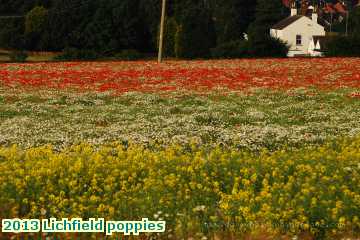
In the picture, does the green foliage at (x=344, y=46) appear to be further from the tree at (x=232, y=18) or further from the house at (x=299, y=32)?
the house at (x=299, y=32)

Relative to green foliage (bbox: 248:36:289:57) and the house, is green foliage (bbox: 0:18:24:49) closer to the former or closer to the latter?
green foliage (bbox: 248:36:289:57)

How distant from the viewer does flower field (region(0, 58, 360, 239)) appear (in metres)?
10.6

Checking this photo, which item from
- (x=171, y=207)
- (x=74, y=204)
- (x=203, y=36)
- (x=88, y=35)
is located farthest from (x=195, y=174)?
(x=88, y=35)

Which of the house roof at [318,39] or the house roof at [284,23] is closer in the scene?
the house roof at [318,39]

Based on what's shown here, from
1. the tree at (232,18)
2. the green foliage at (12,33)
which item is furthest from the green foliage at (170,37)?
the green foliage at (12,33)

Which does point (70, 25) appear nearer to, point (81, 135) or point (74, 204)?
point (81, 135)

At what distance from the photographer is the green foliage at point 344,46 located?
69500mm

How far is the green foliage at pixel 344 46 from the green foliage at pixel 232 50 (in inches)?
402

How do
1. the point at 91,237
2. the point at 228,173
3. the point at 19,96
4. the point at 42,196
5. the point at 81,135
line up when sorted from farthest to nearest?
the point at 19,96
the point at 81,135
the point at 228,173
the point at 42,196
the point at 91,237

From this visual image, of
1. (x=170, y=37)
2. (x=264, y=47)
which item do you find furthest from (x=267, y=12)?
(x=264, y=47)

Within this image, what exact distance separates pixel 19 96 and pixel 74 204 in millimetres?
23042

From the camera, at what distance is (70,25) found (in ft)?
320

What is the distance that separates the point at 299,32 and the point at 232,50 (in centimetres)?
4181

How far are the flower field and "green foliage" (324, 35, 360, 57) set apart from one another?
28313 millimetres
